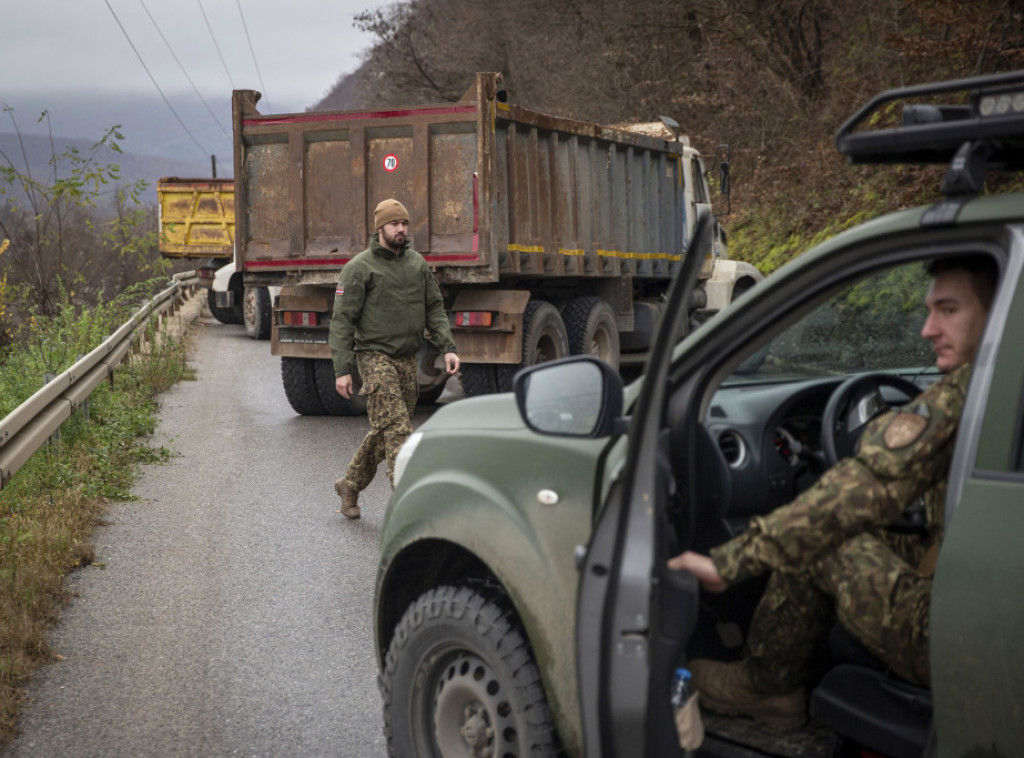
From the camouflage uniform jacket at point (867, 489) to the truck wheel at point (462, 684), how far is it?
2.40 feet

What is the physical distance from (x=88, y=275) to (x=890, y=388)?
21268 millimetres

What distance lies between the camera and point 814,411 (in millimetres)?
3607

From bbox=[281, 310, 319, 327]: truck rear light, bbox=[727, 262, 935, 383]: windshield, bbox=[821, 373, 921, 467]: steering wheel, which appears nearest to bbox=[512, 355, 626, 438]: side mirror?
bbox=[821, 373, 921, 467]: steering wheel

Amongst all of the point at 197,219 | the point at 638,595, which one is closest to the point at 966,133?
the point at 638,595

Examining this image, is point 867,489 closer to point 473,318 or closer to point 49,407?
point 49,407

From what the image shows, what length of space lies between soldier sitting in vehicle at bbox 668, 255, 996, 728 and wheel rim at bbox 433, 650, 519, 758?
30.7 inches

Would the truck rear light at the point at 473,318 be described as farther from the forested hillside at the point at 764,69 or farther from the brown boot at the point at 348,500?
the forested hillside at the point at 764,69

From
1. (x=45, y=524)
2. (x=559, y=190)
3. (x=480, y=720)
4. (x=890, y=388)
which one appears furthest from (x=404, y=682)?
(x=559, y=190)

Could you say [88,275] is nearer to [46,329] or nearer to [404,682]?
[46,329]

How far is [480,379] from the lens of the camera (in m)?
11.1

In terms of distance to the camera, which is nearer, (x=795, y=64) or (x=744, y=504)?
(x=744, y=504)

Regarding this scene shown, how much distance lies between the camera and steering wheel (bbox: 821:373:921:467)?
3.30 m

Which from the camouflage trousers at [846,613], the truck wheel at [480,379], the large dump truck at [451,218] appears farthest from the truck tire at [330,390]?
the camouflage trousers at [846,613]

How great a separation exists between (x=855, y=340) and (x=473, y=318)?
7210 millimetres
